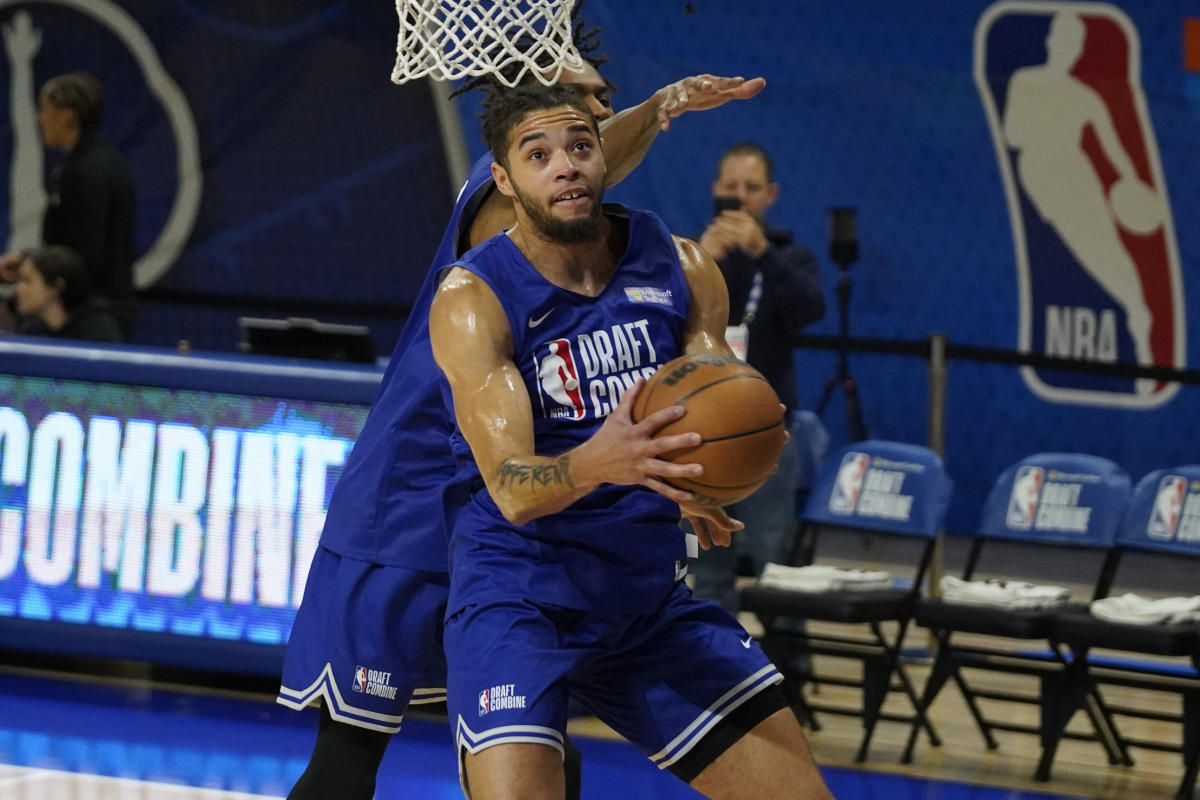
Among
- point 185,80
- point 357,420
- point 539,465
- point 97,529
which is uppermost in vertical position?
point 185,80

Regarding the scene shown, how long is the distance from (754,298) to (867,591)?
1.45m

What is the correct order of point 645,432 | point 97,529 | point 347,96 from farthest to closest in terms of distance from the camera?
1. point 347,96
2. point 97,529
3. point 645,432

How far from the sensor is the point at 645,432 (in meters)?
3.53

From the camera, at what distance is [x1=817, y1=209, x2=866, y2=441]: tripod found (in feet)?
34.8

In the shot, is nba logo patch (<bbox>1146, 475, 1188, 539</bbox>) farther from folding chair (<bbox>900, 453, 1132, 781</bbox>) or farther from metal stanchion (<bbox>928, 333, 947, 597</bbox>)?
metal stanchion (<bbox>928, 333, 947, 597</bbox>)

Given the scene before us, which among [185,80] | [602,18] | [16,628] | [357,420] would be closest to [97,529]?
[16,628]

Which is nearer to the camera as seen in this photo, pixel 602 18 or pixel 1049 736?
pixel 1049 736

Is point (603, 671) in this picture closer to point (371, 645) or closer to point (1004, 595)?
point (371, 645)

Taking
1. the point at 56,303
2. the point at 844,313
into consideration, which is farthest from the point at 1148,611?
the point at 56,303

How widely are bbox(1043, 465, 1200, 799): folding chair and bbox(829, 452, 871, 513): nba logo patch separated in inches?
42.1

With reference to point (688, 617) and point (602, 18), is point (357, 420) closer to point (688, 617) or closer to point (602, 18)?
point (688, 617)

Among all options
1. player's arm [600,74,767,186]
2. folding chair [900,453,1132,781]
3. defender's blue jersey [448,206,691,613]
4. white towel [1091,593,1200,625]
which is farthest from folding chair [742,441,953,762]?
defender's blue jersey [448,206,691,613]

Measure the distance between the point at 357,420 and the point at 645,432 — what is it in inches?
142

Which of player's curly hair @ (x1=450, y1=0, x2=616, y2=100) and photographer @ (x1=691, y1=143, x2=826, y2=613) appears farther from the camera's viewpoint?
photographer @ (x1=691, y1=143, x2=826, y2=613)
